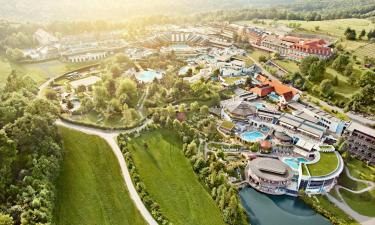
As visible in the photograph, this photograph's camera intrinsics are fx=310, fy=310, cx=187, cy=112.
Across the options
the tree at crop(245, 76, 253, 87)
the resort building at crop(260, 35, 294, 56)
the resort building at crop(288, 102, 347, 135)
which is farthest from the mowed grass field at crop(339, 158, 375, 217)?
the resort building at crop(260, 35, 294, 56)

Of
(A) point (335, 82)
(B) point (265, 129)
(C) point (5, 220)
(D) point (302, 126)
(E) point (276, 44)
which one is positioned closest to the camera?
(C) point (5, 220)

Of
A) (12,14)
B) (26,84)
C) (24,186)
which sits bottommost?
(24,186)

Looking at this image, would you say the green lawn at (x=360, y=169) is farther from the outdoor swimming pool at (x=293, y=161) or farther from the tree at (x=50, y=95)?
the tree at (x=50, y=95)

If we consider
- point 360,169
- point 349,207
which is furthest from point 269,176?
point 360,169

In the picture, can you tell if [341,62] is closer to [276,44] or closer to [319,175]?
[276,44]

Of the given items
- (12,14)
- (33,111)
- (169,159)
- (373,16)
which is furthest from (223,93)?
(12,14)

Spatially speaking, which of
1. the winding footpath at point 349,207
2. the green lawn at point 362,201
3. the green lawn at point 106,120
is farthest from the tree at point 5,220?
the green lawn at point 362,201

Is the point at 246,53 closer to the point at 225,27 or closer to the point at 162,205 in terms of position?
the point at 225,27
